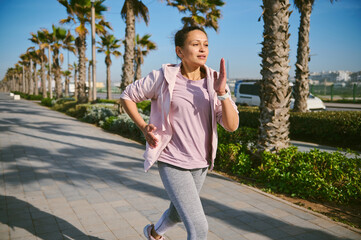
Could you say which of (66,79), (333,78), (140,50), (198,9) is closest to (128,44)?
(198,9)

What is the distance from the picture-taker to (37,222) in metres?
3.41

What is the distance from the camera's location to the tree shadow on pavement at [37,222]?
3.12m

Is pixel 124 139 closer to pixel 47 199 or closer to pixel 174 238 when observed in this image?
pixel 47 199

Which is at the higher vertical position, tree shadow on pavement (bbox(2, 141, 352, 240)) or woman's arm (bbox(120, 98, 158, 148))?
woman's arm (bbox(120, 98, 158, 148))

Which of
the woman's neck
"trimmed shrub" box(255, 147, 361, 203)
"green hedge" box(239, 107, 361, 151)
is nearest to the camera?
the woman's neck

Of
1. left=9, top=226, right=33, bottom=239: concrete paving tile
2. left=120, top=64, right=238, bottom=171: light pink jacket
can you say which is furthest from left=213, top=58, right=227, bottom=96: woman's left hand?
left=9, top=226, right=33, bottom=239: concrete paving tile

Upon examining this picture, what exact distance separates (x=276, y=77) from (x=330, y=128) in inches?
194

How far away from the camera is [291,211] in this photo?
3818mm

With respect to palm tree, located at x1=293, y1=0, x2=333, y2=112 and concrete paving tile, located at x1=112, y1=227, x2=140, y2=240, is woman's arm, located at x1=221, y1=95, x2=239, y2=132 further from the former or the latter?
palm tree, located at x1=293, y1=0, x2=333, y2=112

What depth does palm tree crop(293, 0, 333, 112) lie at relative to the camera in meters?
11.2

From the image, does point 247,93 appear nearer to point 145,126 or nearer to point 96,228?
point 96,228

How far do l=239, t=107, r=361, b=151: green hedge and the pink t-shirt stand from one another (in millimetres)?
7819

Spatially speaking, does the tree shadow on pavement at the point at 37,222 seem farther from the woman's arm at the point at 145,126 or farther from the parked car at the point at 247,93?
the parked car at the point at 247,93

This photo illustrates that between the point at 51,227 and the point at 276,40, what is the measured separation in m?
4.60
